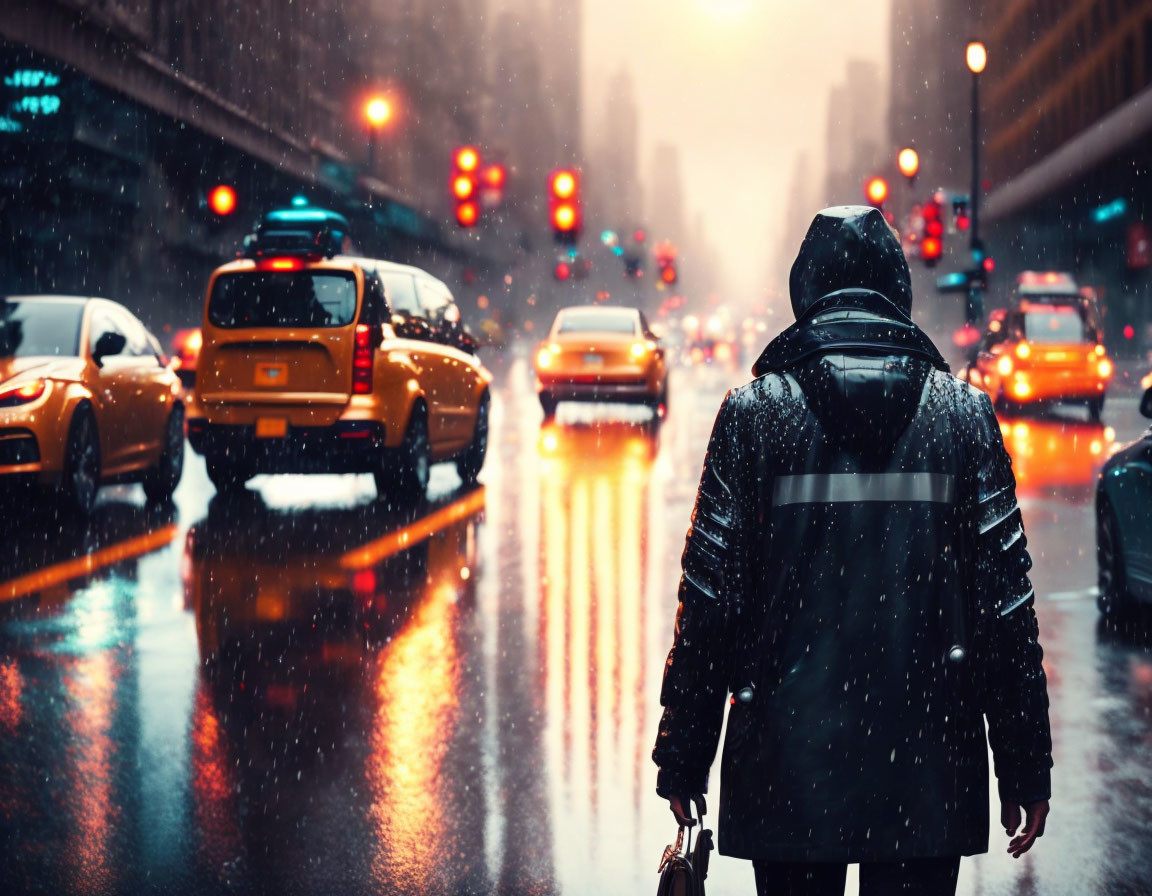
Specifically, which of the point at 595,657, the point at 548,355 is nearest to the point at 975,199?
the point at 548,355

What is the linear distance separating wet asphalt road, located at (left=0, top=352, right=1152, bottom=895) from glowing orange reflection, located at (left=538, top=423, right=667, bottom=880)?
0.8 inches

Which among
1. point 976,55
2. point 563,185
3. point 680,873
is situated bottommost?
point 680,873

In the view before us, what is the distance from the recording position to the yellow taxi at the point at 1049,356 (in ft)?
83.0

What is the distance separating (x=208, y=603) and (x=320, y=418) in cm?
400

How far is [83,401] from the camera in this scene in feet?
39.2

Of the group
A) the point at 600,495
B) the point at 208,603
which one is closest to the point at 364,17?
the point at 600,495

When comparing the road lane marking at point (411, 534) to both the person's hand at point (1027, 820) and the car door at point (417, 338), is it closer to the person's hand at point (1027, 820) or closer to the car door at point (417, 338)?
the car door at point (417, 338)

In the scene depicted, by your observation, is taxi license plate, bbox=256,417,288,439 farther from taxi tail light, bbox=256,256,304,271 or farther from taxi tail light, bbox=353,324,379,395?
taxi tail light, bbox=256,256,304,271

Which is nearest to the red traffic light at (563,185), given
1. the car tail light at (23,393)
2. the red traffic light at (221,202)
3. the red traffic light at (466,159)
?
the red traffic light at (466,159)

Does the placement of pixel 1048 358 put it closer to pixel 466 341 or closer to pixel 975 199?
pixel 975 199

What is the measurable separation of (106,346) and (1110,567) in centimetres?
779

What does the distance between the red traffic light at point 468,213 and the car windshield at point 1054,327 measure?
32.4ft

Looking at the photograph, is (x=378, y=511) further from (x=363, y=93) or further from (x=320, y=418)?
(x=363, y=93)

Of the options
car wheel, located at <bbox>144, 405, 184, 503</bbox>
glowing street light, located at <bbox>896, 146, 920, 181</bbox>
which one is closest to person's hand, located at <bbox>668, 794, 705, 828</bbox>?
car wheel, located at <bbox>144, 405, 184, 503</bbox>
